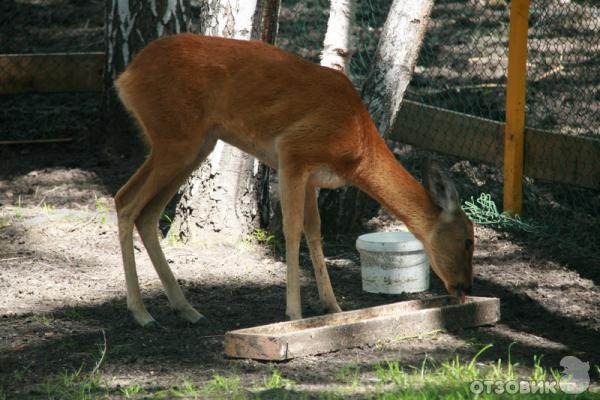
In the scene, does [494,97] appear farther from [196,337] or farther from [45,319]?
[45,319]

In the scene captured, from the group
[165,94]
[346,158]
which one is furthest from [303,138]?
[165,94]

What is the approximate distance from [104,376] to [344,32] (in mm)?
3502

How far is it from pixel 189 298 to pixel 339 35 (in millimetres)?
2311

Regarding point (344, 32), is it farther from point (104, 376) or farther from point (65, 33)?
point (65, 33)

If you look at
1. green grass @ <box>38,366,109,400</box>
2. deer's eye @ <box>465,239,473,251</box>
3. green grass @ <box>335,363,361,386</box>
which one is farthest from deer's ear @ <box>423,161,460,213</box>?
green grass @ <box>38,366,109,400</box>

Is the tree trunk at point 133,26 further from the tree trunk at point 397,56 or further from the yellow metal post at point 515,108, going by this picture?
the yellow metal post at point 515,108

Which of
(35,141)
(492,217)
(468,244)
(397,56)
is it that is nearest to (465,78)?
(492,217)

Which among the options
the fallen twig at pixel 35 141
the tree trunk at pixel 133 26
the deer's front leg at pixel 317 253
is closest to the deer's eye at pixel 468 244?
the deer's front leg at pixel 317 253

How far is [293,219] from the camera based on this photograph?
19.7ft

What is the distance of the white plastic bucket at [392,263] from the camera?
21.7ft

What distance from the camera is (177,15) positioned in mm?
9477

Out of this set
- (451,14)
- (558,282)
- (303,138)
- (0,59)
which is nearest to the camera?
(303,138)

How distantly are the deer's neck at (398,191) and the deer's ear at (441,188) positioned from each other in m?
0.07

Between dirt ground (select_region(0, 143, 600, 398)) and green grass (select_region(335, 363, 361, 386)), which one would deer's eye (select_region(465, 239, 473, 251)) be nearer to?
dirt ground (select_region(0, 143, 600, 398))
